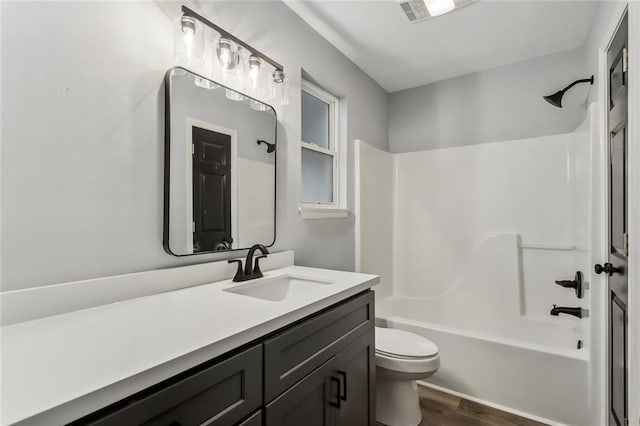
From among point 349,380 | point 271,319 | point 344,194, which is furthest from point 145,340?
point 344,194

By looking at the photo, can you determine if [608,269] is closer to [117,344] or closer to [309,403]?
[309,403]

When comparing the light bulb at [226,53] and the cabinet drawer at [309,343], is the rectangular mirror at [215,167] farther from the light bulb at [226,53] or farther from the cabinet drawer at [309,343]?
the cabinet drawer at [309,343]

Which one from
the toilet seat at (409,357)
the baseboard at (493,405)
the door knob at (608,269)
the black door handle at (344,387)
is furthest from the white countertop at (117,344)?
the baseboard at (493,405)

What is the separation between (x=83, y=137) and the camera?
0.96 meters

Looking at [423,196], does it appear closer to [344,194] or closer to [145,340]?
[344,194]

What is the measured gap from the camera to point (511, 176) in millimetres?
2424

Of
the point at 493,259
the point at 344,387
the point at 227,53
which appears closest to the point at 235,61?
the point at 227,53

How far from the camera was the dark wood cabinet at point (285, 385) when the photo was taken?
603 mm

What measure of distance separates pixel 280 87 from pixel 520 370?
2.20 meters

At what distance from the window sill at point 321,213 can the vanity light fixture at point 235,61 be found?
24.6 inches

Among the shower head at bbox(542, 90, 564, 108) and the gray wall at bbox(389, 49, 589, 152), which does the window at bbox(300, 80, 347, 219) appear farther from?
the shower head at bbox(542, 90, 564, 108)

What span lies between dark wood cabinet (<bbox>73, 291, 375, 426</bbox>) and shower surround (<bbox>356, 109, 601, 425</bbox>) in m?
1.08

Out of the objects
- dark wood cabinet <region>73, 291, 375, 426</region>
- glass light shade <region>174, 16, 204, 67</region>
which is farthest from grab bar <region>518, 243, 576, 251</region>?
glass light shade <region>174, 16, 204, 67</region>

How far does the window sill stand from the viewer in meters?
1.84
